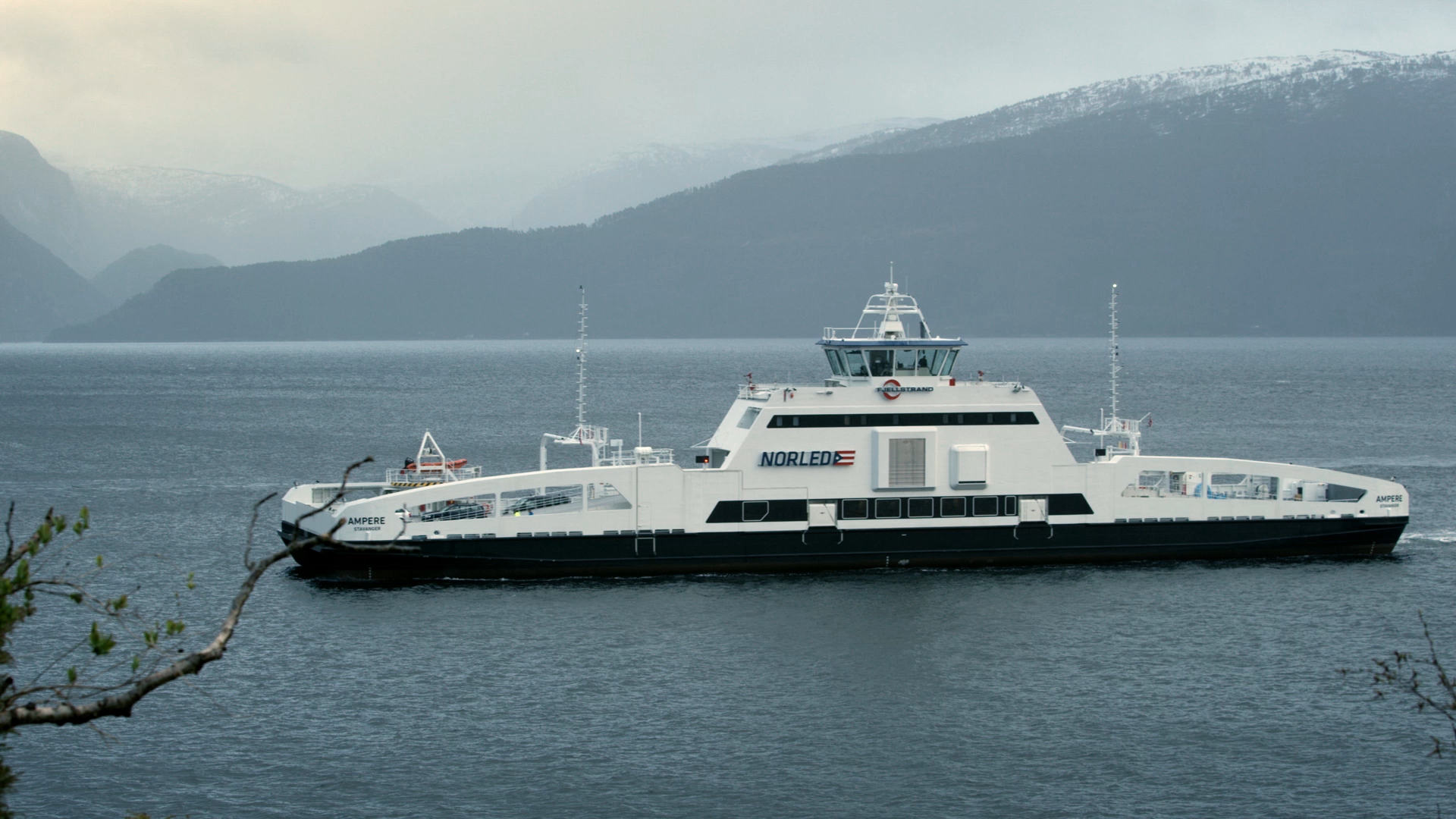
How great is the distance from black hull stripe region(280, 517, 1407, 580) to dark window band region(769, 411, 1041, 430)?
3290 millimetres

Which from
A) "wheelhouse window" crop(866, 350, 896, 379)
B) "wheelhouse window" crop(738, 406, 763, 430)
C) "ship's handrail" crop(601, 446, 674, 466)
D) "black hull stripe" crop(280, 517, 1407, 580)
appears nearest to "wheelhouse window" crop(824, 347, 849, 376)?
"wheelhouse window" crop(866, 350, 896, 379)

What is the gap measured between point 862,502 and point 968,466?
137 inches

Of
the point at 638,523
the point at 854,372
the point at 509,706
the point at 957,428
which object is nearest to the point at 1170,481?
the point at 957,428

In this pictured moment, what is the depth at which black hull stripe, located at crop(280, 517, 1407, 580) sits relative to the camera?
4238 centimetres

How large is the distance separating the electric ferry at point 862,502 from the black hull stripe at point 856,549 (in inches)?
2.1

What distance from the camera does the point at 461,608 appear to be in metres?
39.2

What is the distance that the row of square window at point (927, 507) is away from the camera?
4416cm

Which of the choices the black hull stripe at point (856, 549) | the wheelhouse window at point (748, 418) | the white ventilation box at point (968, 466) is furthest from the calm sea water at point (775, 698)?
the wheelhouse window at point (748, 418)

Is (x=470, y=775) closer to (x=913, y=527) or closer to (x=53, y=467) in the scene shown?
(x=913, y=527)

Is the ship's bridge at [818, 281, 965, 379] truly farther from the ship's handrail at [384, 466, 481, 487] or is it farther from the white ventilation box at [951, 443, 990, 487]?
the ship's handrail at [384, 466, 481, 487]

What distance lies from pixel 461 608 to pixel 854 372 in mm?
14584

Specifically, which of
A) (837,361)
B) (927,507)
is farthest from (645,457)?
(927,507)

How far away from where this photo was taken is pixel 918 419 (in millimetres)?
44844

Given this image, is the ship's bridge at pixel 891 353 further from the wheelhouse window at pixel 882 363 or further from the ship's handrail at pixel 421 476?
the ship's handrail at pixel 421 476
